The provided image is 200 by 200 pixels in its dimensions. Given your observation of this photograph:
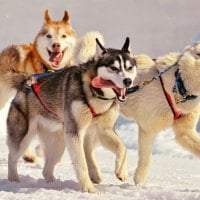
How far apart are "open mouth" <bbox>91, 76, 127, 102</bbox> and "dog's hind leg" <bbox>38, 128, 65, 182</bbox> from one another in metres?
0.93

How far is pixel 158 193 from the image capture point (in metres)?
3.86

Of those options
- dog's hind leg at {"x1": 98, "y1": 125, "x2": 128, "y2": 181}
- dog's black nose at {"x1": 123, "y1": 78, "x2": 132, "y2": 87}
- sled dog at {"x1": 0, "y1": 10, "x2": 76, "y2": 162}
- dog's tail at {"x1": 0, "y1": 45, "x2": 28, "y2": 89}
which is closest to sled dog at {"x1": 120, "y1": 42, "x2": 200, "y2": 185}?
dog's hind leg at {"x1": 98, "y1": 125, "x2": 128, "y2": 181}

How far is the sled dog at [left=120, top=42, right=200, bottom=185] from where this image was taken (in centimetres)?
473

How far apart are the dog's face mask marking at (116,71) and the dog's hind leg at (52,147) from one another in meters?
0.98

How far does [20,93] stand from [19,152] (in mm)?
508

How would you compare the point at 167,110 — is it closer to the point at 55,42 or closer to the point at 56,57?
the point at 56,57

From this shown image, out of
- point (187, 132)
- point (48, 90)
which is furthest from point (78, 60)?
point (187, 132)

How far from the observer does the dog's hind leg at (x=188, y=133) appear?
4801mm

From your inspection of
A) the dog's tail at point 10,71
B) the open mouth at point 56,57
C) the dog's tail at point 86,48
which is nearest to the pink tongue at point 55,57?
the open mouth at point 56,57

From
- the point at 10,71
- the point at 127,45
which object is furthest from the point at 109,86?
the point at 10,71

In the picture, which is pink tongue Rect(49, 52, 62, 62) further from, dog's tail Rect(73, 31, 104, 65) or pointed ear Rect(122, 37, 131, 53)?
pointed ear Rect(122, 37, 131, 53)

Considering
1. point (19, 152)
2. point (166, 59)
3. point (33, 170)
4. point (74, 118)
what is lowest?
point (33, 170)

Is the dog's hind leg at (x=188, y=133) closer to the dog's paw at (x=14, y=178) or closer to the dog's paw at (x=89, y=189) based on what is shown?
the dog's paw at (x=89, y=189)

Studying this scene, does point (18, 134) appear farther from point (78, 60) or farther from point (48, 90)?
point (78, 60)
